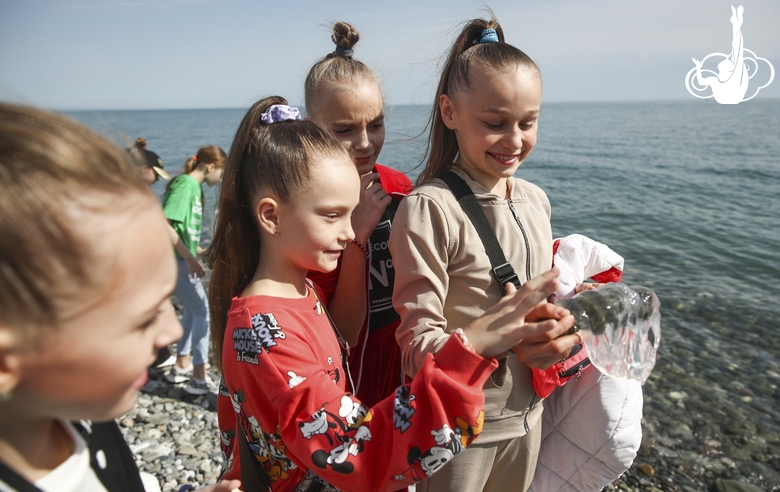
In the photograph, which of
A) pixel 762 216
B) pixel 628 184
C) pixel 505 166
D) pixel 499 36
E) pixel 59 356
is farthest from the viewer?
pixel 628 184

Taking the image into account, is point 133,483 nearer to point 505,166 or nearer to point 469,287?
point 469,287

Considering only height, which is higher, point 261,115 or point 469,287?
point 261,115

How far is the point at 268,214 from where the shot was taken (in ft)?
6.61

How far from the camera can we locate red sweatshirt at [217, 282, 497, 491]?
1531 millimetres

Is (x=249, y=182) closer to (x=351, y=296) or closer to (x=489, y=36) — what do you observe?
(x=351, y=296)

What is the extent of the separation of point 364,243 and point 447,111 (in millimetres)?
757

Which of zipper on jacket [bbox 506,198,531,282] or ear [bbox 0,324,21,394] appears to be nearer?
ear [bbox 0,324,21,394]

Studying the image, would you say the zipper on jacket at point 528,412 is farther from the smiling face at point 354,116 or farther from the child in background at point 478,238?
the smiling face at point 354,116

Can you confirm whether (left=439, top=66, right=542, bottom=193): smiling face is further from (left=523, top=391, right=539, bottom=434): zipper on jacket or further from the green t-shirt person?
the green t-shirt person

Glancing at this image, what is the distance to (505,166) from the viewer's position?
7.86 ft

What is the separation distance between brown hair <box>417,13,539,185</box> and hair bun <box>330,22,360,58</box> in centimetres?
82

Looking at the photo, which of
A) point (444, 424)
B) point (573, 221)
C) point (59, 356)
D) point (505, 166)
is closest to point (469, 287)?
point (505, 166)

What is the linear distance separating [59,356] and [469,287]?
1571mm

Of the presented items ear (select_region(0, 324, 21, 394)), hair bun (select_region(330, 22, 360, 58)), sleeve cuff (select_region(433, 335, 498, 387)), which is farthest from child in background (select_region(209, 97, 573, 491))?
hair bun (select_region(330, 22, 360, 58))
